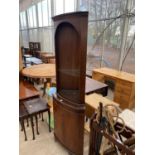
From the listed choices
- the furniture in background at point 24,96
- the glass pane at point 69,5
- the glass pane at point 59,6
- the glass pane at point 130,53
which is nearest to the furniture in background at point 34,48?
the glass pane at point 59,6

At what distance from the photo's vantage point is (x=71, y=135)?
1.64m

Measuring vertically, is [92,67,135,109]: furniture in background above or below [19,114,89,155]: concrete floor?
above

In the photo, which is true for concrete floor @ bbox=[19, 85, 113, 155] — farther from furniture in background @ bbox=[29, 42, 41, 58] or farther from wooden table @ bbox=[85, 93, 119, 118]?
furniture in background @ bbox=[29, 42, 41, 58]

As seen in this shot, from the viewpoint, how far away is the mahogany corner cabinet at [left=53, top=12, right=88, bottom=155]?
1.25 meters

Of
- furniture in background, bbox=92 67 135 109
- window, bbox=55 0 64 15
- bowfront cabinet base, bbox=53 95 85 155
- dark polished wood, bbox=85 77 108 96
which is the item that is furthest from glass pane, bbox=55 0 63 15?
bowfront cabinet base, bbox=53 95 85 155

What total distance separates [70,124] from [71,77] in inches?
21.8

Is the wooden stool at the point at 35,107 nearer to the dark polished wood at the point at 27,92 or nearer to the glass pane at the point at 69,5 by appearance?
the dark polished wood at the point at 27,92

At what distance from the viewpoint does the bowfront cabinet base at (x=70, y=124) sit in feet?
4.93

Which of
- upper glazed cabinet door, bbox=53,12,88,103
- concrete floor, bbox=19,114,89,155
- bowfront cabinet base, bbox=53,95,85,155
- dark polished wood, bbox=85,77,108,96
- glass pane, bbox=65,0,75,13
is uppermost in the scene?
glass pane, bbox=65,0,75,13

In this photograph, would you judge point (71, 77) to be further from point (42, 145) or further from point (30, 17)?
point (30, 17)

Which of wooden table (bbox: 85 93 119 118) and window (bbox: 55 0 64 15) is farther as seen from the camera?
window (bbox: 55 0 64 15)

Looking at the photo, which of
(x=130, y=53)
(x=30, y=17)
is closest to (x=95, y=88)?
(x=130, y=53)
